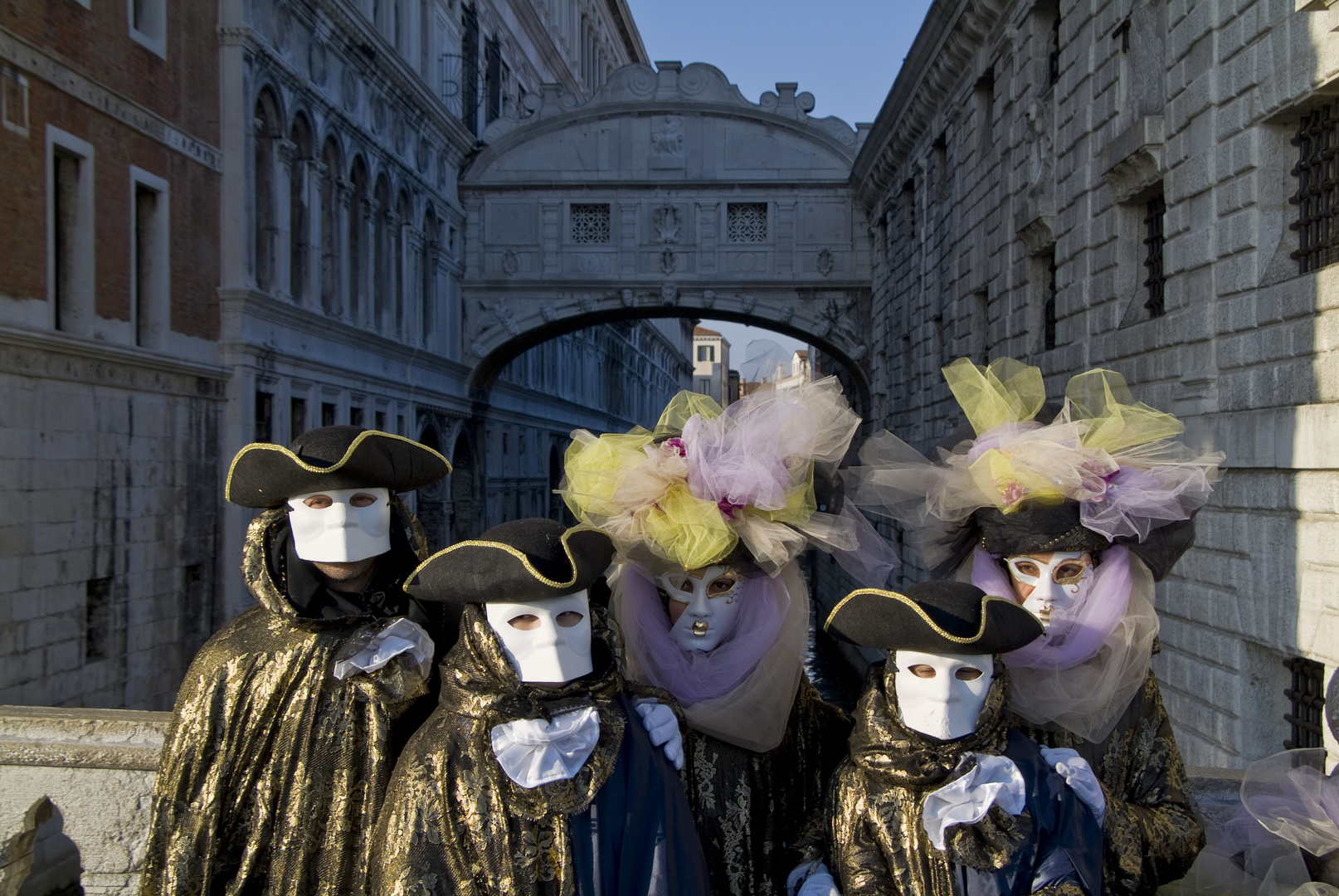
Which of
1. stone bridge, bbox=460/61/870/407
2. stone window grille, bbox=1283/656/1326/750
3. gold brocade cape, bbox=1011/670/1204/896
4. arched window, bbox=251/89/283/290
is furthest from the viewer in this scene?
stone bridge, bbox=460/61/870/407

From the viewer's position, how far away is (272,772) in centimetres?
293

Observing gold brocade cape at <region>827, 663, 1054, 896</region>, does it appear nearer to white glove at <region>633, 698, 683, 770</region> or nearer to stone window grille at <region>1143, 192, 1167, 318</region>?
white glove at <region>633, 698, 683, 770</region>

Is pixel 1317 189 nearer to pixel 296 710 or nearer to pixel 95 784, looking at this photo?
pixel 296 710

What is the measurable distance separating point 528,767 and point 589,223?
1933 centimetres

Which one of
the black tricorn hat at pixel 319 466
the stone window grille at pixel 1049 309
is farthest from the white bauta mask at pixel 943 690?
the stone window grille at pixel 1049 309

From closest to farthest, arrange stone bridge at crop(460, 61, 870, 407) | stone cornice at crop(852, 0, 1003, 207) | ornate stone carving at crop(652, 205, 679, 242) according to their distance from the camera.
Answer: stone cornice at crop(852, 0, 1003, 207), stone bridge at crop(460, 61, 870, 407), ornate stone carving at crop(652, 205, 679, 242)

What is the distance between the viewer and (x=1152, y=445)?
317 centimetres

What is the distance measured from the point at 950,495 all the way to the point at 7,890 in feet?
10.7

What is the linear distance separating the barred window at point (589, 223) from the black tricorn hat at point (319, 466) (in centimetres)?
1822

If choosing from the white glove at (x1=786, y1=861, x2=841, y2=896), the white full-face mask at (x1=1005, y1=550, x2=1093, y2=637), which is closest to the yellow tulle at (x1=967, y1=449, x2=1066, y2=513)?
the white full-face mask at (x1=1005, y1=550, x2=1093, y2=637)

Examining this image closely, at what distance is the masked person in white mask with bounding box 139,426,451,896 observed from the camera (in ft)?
9.47

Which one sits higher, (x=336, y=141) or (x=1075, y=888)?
(x=336, y=141)

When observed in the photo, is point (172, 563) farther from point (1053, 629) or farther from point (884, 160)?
point (884, 160)

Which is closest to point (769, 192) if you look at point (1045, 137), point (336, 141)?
point (336, 141)
